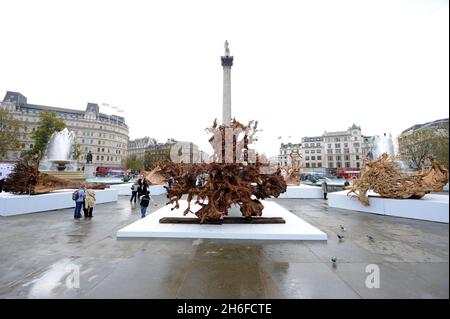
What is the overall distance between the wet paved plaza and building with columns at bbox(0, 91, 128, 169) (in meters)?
→ 77.0

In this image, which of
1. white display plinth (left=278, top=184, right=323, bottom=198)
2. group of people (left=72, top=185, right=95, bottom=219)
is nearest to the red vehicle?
white display plinth (left=278, top=184, right=323, bottom=198)

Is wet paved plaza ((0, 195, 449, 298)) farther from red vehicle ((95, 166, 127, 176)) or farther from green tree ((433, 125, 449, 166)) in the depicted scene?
red vehicle ((95, 166, 127, 176))

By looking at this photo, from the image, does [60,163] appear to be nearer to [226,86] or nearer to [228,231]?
[226,86]

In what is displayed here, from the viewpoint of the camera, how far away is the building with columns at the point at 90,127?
6709 cm

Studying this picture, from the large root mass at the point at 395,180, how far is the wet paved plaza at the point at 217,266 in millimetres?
3654

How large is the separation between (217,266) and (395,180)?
10.8 m

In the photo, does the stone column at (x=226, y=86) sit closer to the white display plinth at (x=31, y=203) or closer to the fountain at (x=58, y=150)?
the white display plinth at (x=31, y=203)

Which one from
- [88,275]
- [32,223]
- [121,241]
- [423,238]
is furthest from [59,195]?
[423,238]

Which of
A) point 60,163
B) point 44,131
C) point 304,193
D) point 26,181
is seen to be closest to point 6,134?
point 60,163

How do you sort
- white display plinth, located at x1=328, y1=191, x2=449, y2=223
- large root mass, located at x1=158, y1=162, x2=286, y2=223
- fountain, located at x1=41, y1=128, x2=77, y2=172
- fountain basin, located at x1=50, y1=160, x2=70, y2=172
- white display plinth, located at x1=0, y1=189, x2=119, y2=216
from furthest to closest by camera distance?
fountain, located at x1=41, y1=128, x2=77, y2=172 < fountain basin, located at x1=50, y1=160, x2=70, y2=172 < white display plinth, located at x1=0, y1=189, x2=119, y2=216 < white display plinth, located at x1=328, y1=191, x2=449, y2=223 < large root mass, located at x1=158, y1=162, x2=286, y2=223

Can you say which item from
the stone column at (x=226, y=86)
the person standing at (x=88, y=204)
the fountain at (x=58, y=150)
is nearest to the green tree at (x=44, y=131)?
the fountain at (x=58, y=150)

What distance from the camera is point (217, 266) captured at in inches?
171

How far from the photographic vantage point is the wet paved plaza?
10.9 ft
